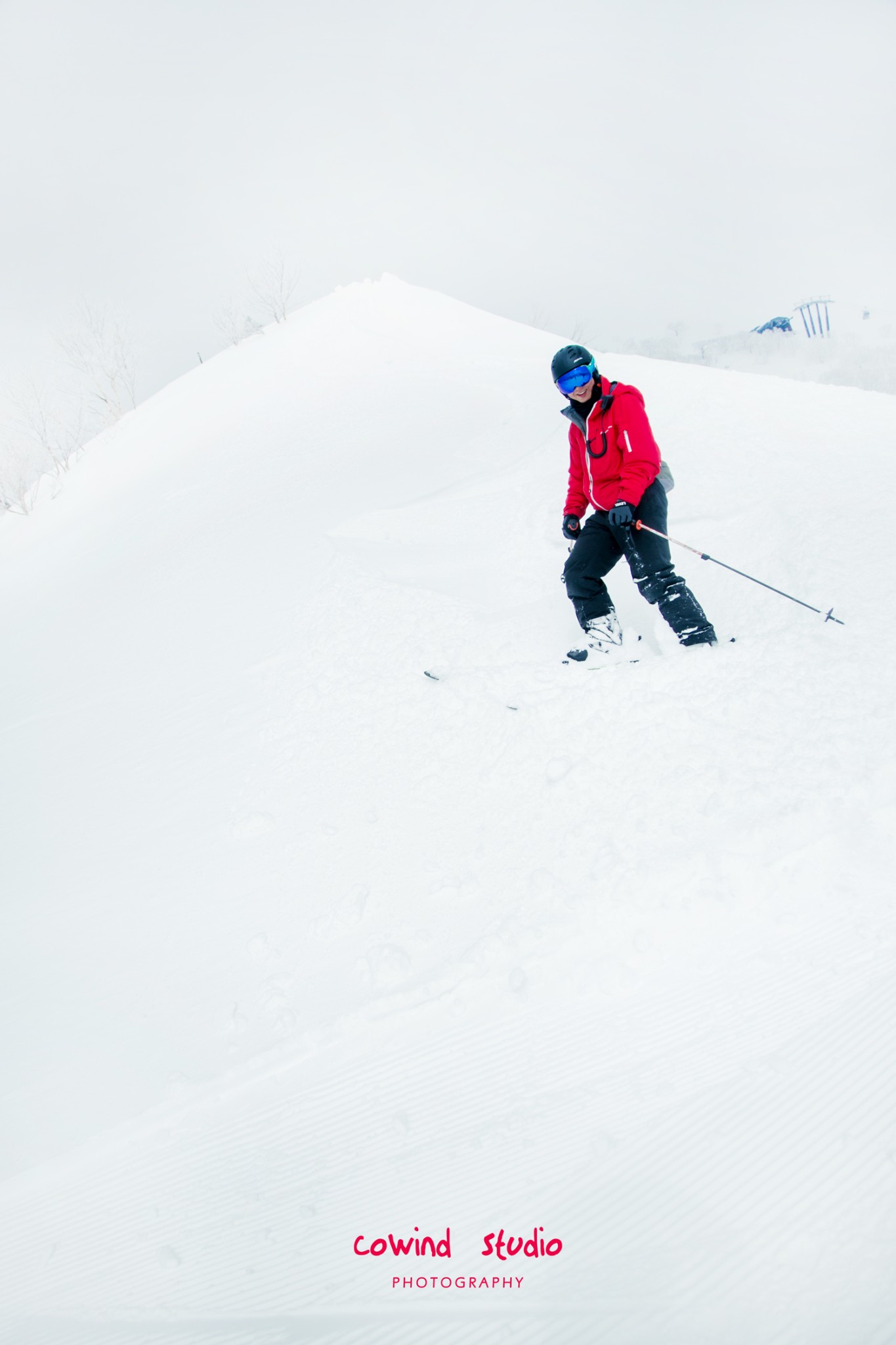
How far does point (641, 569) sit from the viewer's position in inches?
160

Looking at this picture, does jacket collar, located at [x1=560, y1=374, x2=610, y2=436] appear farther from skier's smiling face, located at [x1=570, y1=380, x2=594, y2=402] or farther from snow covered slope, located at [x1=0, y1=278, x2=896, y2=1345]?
snow covered slope, located at [x1=0, y1=278, x2=896, y2=1345]

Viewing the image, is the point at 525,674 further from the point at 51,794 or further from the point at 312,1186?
the point at 51,794

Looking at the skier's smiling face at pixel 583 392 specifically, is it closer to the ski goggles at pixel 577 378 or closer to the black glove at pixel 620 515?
the ski goggles at pixel 577 378

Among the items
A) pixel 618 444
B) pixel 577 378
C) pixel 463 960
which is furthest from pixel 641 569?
pixel 463 960

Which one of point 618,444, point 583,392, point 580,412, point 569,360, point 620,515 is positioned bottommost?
point 620,515

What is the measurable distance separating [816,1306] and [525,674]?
308cm

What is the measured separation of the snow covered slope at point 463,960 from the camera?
1.95m

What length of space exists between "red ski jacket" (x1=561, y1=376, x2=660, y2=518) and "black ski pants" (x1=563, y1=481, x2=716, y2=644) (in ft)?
0.57

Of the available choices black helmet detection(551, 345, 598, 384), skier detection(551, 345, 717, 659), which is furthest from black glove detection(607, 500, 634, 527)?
black helmet detection(551, 345, 598, 384)

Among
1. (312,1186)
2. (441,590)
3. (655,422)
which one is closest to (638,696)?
(441,590)

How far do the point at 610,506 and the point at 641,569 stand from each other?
48 centimetres

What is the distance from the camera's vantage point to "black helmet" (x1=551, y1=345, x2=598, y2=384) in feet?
12.4

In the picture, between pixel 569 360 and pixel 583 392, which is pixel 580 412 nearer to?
pixel 583 392

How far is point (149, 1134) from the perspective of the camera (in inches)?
93.7
